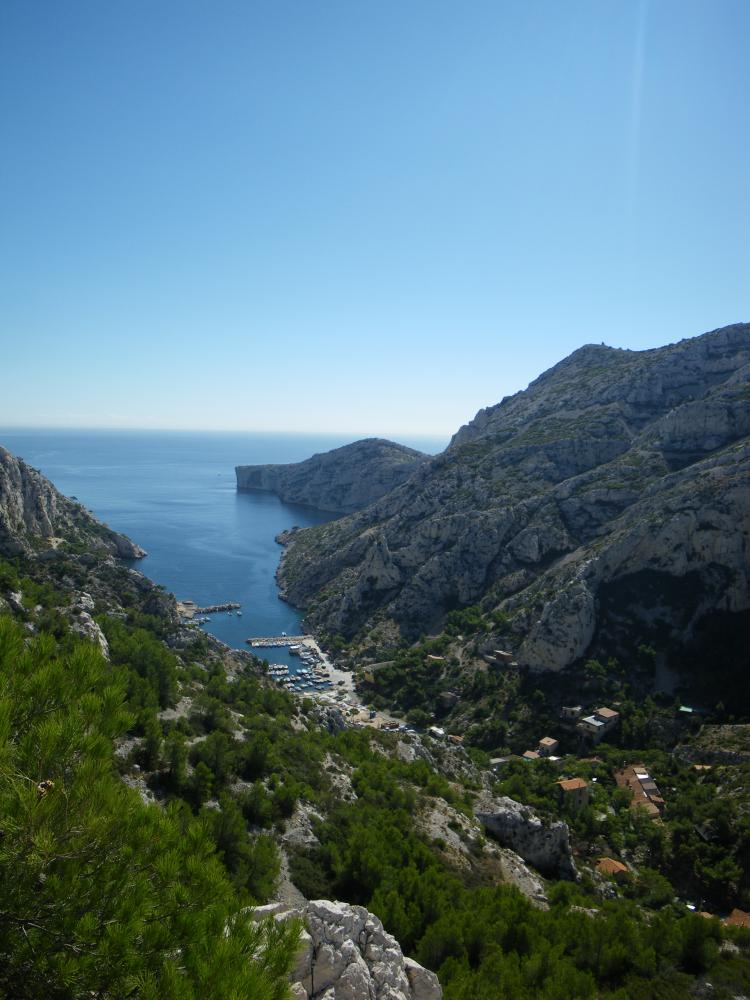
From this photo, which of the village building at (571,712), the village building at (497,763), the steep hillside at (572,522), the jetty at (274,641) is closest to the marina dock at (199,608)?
the steep hillside at (572,522)

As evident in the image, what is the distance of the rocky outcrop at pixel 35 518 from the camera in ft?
159

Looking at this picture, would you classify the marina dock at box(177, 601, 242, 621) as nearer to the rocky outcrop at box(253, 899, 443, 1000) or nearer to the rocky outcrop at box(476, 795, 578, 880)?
the rocky outcrop at box(476, 795, 578, 880)

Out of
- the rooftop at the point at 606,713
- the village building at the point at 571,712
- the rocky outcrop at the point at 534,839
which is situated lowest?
the village building at the point at 571,712

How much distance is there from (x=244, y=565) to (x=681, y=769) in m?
77.1

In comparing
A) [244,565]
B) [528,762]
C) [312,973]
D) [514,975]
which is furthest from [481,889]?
[244,565]

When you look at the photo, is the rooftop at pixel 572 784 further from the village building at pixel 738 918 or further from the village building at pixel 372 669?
the village building at pixel 372 669

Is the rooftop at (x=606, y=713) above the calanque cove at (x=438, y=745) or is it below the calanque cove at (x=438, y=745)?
below

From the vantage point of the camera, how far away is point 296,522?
463 feet

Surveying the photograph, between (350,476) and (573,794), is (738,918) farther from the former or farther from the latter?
(350,476)

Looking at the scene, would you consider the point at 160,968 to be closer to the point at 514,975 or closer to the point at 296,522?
the point at 514,975

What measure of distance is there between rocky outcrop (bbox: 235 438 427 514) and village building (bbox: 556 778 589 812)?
11633cm

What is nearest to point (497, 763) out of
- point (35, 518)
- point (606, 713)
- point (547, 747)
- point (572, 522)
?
point (547, 747)

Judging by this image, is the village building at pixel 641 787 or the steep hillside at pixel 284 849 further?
the village building at pixel 641 787

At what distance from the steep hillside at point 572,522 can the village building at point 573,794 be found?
1572 cm
